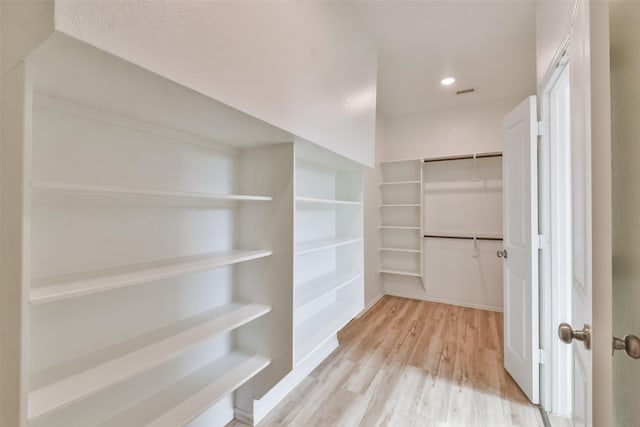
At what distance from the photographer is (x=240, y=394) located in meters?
1.73

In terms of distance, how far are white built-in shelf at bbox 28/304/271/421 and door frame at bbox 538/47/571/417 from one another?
1.84 meters

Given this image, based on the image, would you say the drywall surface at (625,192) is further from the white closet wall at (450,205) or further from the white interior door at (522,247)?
the white closet wall at (450,205)

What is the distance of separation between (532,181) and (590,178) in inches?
55.1

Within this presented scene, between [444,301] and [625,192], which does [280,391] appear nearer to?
[625,192]

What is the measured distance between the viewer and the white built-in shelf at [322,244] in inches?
71.9

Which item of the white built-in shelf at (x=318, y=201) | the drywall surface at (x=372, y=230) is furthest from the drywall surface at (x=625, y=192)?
the drywall surface at (x=372, y=230)

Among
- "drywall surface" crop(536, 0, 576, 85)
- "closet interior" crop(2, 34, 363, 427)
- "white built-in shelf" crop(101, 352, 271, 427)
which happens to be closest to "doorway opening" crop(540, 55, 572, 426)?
"drywall surface" crop(536, 0, 576, 85)

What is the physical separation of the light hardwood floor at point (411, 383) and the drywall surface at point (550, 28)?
86.5 inches

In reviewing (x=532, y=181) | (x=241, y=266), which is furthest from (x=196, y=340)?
(x=532, y=181)

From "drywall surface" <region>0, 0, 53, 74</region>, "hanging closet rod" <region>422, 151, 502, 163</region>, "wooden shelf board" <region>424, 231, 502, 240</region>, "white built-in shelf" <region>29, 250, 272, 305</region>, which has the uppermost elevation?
"hanging closet rod" <region>422, 151, 502, 163</region>

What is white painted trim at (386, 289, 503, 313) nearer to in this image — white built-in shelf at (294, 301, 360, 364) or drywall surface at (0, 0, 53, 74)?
white built-in shelf at (294, 301, 360, 364)

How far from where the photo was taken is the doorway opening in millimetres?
1745

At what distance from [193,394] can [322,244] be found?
3.84 feet

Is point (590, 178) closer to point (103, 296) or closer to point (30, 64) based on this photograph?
point (30, 64)
